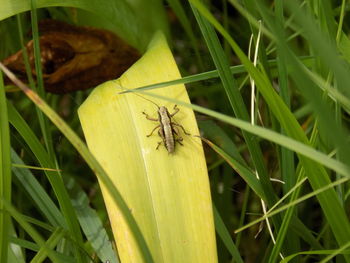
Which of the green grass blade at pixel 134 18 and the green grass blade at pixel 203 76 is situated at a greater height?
the green grass blade at pixel 134 18

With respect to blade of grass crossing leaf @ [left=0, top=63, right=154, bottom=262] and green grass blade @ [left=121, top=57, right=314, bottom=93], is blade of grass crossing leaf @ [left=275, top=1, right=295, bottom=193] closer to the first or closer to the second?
green grass blade @ [left=121, top=57, right=314, bottom=93]

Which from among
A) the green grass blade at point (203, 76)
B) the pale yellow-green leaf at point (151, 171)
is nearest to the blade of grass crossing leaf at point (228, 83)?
the green grass blade at point (203, 76)

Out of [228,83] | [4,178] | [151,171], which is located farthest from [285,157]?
[4,178]

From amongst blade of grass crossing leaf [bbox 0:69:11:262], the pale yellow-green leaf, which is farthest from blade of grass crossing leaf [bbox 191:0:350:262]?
blade of grass crossing leaf [bbox 0:69:11:262]

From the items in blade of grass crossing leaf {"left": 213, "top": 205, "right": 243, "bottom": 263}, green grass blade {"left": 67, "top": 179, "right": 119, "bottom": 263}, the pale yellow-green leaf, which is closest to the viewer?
the pale yellow-green leaf

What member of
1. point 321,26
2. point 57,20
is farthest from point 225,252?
point 57,20

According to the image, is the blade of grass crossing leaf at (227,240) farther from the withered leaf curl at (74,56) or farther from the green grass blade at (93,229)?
the withered leaf curl at (74,56)
